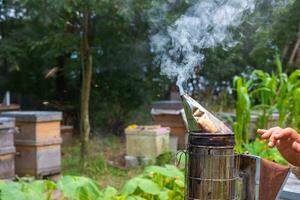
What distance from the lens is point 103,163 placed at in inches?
247

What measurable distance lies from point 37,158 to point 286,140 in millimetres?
3902

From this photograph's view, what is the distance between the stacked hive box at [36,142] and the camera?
205 inches

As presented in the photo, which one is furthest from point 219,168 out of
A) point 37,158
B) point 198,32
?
point 37,158

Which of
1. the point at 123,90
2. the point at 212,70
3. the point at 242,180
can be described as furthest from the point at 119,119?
the point at 242,180

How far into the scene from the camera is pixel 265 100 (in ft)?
15.6

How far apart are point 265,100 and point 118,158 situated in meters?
2.72

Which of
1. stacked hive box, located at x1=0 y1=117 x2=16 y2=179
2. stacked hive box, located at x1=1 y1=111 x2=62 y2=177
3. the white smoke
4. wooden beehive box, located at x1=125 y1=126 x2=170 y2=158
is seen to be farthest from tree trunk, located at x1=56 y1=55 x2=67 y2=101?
the white smoke

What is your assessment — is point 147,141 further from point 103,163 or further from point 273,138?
point 273,138

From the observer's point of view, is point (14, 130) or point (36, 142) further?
point (36, 142)

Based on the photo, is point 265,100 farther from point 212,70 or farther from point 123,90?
point 123,90

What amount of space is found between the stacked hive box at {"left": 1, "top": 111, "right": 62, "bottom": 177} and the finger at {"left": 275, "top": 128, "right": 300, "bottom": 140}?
3.78m

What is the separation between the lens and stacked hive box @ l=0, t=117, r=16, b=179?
467 cm

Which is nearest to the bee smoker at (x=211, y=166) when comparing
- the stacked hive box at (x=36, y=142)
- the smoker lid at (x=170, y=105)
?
the stacked hive box at (x=36, y=142)

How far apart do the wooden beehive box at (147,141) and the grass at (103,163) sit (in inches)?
9.9
